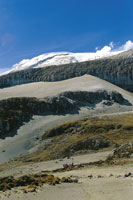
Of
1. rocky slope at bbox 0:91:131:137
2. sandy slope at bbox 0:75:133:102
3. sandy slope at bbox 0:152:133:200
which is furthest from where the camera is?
sandy slope at bbox 0:75:133:102

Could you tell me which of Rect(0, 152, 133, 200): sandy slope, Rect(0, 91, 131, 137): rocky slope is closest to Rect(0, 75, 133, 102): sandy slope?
Rect(0, 91, 131, 137): rocky slope

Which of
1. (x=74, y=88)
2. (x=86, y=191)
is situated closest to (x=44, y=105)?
(x=74, y=88)

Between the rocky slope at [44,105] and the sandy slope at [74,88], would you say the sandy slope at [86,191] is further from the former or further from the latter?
the sandy slope at [74,88]

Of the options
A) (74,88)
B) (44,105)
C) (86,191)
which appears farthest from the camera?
(74,88)

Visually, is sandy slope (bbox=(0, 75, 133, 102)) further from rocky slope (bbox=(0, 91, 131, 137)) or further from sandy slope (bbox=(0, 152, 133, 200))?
sandy slope (bbox=(0, 152, 133, 200))

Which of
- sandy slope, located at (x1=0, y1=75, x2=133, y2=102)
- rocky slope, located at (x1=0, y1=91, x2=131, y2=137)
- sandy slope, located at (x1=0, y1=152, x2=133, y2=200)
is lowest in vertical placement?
sandy slope, located at (x1=0, y1=152, x2=133, y2=200)

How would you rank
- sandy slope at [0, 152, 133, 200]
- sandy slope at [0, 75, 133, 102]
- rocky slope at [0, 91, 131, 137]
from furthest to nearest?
sandy slope at [0, 75, 133, 102]
rocky slope at [0, 91, 131, 137]
sandy slope at [0, 152, 133, 200]

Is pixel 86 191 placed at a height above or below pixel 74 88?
below

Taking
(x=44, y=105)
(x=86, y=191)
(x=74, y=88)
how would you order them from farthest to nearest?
(x=74, y=88) < (x=44, y=105) < (x=86, y=191)

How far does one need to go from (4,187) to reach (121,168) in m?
14.8

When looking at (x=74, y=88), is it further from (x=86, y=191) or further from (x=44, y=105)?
(x=86, y=191)

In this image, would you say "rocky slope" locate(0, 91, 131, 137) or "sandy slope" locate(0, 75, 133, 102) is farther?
"sandy slope" locate(0, 75, 133, 102)

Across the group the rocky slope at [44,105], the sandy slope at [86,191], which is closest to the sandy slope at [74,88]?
the rocky slope at [44,105]

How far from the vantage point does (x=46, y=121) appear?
338ft
